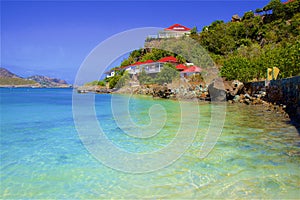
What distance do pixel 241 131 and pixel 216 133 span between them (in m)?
0.86

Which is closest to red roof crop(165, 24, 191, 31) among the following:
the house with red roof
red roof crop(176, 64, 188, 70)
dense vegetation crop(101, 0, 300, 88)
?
the house with red roof

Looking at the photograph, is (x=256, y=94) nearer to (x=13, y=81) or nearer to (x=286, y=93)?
(x=286, y=93)

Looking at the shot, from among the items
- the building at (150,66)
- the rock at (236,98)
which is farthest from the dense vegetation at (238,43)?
the rock at (236,98)

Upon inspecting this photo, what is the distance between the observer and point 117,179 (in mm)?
4301

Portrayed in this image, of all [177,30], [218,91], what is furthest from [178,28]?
[218,91]

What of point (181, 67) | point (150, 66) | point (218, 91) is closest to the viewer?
point (218, 91)

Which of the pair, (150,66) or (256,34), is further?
(256,34)

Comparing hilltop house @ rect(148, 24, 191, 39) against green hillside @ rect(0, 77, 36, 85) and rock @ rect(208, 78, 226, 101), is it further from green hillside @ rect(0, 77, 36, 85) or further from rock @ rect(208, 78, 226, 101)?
green hillside @ rect(0, 77, 36, 85)

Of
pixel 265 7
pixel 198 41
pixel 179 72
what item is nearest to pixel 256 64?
pixel 179 72

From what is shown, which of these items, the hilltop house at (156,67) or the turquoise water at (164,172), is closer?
the turquoise water at (164,172)

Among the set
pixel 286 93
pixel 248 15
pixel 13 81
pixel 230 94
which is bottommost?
pixel 230 94

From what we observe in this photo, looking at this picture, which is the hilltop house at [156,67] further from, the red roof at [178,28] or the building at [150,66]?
the red roof at [178,28]

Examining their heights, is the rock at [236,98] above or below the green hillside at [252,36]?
below

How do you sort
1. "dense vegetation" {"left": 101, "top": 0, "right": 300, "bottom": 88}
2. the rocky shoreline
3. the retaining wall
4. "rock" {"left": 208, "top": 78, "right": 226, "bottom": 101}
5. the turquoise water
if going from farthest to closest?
"dense vegetation" {"left": 101, "top": 0, "right": 300, "bottom": 88} < "rock" {"left": 208, "top": 78, "right": 226, "bottom": 101} < the rocky shoreline < the retaining wall < the turquoise water
